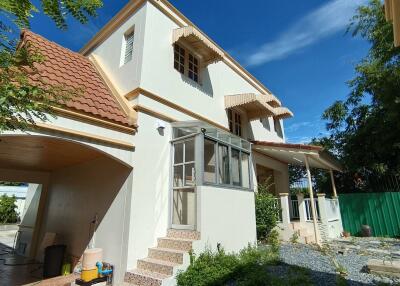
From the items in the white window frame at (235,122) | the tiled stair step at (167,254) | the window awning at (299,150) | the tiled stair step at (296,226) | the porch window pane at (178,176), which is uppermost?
the white window frame at (235,122)

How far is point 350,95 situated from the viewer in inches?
759

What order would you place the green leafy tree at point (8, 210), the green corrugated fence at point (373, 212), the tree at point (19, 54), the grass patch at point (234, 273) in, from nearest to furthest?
the tree at point (19, 54) → the grass patch at point (234, 273) → the green corrugated fence at point (373, 212) → the green leafy tree at point (8, 210)

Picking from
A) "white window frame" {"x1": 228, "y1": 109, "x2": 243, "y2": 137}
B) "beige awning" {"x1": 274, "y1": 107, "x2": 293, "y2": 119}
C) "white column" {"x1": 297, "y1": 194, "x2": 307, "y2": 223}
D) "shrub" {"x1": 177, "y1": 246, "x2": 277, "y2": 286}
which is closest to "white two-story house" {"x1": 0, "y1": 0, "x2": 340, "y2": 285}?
"shrub" {"x1": 177, "y1": 246, "x2": 277, "y2": 286}

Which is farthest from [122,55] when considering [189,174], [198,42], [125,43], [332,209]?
[332,209]

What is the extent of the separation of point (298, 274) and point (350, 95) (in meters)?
16.7

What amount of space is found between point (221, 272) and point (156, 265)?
1.77 meters

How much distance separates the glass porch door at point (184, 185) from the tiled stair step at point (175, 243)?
1.99 ft

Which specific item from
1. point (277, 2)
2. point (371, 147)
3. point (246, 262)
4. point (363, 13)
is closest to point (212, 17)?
point (277, 2)

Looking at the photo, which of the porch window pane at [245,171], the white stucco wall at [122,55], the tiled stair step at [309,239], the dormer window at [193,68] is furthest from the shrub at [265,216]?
the white stucco wall at [122,55]

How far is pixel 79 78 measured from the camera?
912cm

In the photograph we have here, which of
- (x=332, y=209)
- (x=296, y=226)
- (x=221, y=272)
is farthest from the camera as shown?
(x=332, y=209)

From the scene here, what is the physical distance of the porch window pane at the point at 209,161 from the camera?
8844 millimetres

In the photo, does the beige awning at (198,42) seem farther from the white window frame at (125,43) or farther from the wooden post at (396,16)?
the wooden post at (396,16)

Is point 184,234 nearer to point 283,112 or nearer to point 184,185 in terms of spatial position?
point 184,185
